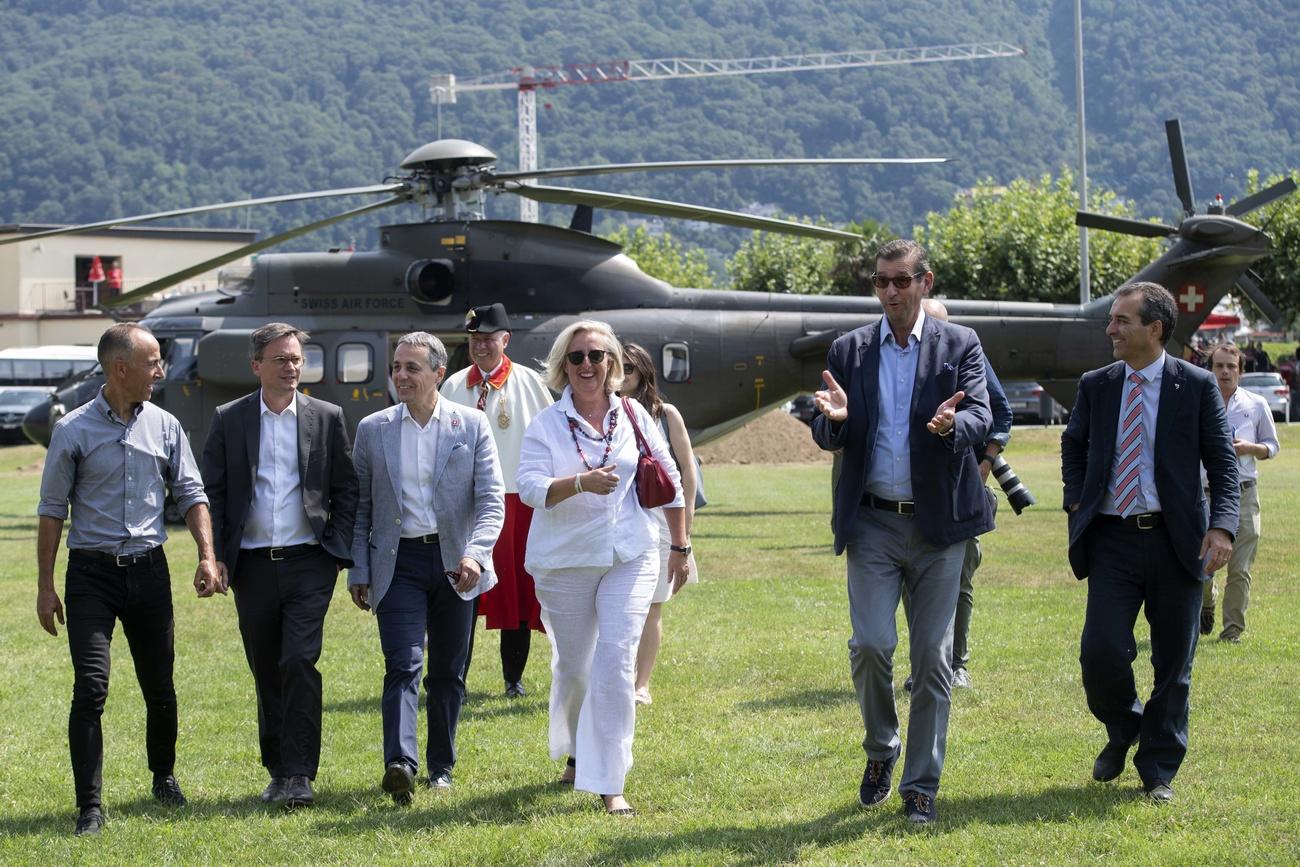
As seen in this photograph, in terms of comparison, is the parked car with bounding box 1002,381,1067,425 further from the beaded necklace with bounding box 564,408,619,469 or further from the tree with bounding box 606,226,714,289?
the beaded necklace with bounding box 564,408,619,469

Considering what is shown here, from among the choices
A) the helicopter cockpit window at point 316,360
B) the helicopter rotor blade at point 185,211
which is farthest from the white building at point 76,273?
the helicopter rotor blade at point 185,211

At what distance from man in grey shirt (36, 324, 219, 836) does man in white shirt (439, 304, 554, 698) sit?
1.95 meters

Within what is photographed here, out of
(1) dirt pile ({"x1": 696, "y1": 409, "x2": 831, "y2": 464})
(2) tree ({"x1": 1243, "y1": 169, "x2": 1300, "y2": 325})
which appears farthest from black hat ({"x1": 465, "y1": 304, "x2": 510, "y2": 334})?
(2) tree ({"x1": 1243, "y1": 169, "x2": 1300, "y2": 325})

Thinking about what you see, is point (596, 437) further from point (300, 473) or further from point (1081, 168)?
point (1081, 168)

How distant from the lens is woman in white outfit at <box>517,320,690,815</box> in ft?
19.9

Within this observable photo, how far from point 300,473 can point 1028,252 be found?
4076 centimetres

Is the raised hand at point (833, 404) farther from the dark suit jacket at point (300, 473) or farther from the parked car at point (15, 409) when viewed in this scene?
the parked car at point (15, 409)

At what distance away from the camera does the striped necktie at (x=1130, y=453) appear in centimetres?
611

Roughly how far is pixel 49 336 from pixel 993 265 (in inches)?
1540

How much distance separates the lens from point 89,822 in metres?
5.96

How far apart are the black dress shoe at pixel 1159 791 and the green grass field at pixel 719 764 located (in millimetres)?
66

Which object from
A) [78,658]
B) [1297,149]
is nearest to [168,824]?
[78,658]

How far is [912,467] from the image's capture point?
5848 millimetres

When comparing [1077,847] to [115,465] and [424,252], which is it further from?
[424,252]
